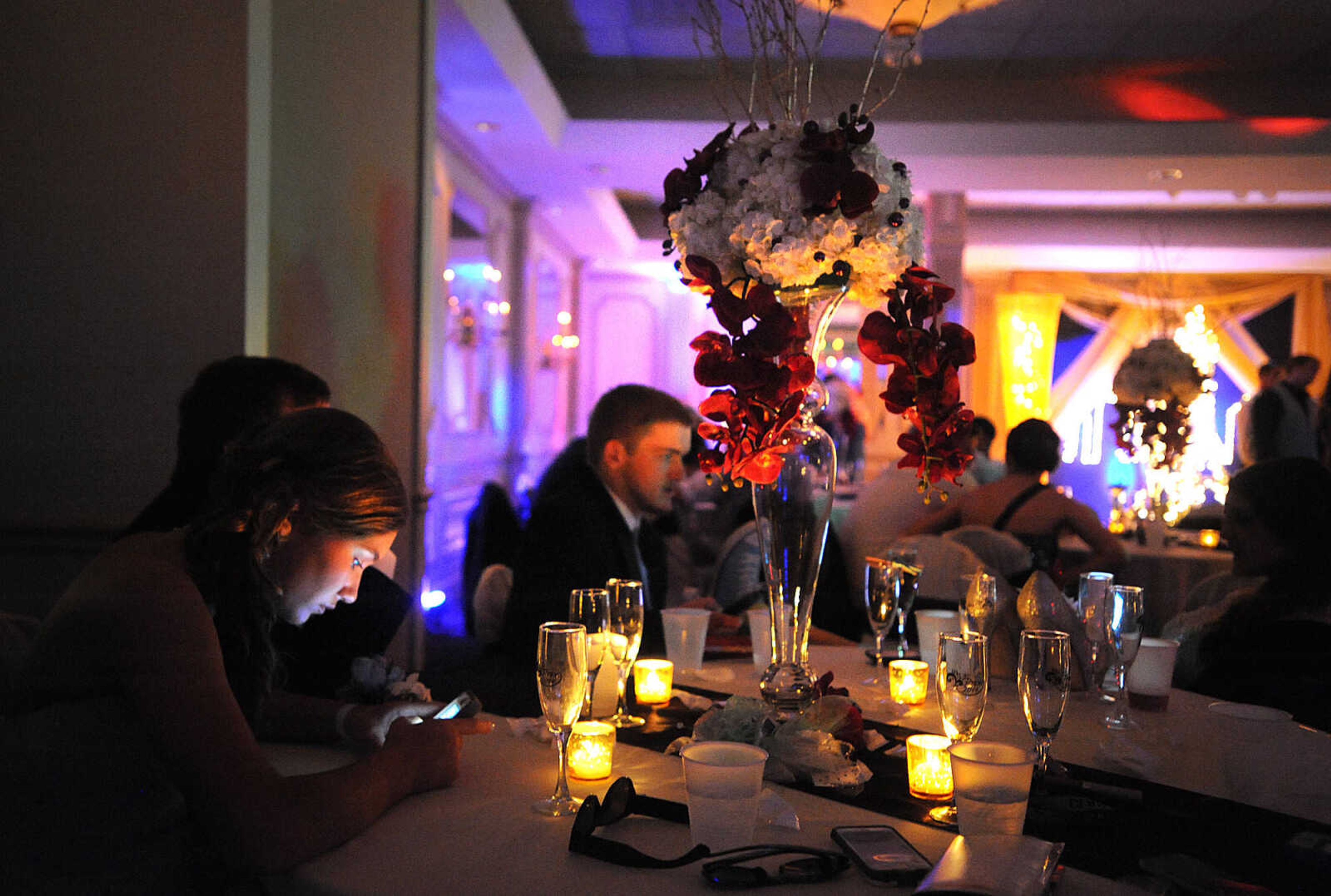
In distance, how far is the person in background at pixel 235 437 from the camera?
73.2 inches

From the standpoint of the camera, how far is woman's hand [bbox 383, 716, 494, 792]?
1.27m

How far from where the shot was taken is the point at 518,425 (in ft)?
29.5

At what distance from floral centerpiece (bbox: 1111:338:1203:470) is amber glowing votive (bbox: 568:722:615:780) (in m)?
3.98

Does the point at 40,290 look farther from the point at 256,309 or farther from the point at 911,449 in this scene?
the point at 911,449

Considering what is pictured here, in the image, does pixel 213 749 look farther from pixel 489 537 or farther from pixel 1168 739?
pixel 489 537

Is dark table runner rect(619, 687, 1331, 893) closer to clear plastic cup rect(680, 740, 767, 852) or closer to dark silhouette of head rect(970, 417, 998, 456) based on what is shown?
clear plastic cup rect(680, 740, 767, 852)

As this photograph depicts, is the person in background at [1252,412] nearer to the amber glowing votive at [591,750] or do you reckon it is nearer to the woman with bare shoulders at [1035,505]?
the woman with bare shoulders at [1035,505]

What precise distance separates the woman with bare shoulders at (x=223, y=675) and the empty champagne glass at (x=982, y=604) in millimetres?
851

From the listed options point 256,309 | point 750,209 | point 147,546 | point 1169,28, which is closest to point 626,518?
point 256,309

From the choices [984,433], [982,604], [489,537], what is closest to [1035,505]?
[489,537]

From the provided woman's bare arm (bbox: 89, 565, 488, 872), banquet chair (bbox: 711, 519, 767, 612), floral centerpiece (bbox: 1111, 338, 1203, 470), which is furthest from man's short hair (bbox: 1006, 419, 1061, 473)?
woman's bare arm (bbox: 89, 565, 488, 872)

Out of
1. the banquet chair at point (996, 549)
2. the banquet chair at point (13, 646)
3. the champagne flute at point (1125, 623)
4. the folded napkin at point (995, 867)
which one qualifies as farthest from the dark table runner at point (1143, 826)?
the banquet chair at point (996, 549)

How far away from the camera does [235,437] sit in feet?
6.00

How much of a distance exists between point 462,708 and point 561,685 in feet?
1.13
